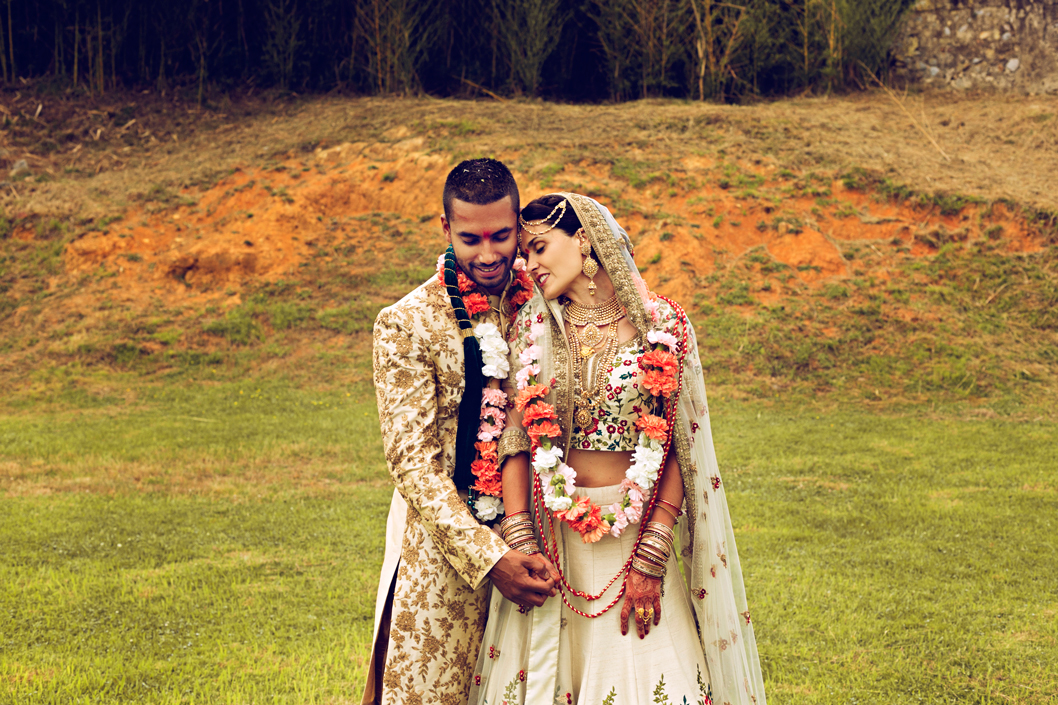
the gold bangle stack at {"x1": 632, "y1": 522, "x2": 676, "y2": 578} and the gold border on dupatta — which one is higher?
the gold border on dupatta

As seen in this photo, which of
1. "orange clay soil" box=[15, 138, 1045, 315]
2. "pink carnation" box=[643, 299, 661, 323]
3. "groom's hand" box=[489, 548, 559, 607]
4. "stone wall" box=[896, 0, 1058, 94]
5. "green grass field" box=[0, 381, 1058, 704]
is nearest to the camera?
"groom's hand" box=[489, 548, 559, 607]

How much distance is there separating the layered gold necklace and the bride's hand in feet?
1.44

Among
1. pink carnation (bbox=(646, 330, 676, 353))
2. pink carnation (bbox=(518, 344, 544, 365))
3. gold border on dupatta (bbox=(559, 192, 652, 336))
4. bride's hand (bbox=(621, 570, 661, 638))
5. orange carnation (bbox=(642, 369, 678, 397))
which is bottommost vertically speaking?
bride's hand (bbox=(621, 570, 661, 638))

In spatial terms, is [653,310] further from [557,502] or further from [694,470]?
[557,502]

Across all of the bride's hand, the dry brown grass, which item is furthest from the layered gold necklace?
the dry brown grass

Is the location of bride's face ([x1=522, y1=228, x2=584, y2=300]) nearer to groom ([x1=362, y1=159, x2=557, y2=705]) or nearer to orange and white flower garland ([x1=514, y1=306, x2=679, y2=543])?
Result: groom ([x1=362, y1=159, x2=557, y2=705])

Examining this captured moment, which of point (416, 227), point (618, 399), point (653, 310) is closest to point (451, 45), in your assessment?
point (416, 227)

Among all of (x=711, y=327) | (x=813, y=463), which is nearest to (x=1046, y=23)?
(x=711, y=327)

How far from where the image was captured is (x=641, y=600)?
2.41m

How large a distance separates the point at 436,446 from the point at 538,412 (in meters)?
0.29

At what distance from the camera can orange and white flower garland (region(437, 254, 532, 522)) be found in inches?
98.2

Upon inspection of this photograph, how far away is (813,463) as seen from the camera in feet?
25.1

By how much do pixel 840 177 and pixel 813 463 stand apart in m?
6.62

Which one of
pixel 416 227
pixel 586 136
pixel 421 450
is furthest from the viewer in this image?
pixel 586 136
